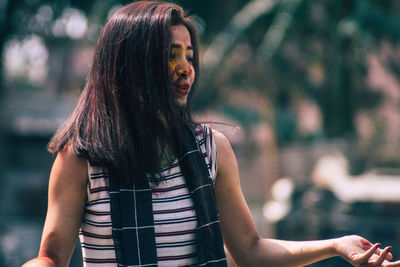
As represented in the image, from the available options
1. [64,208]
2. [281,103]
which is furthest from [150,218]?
[281,103]

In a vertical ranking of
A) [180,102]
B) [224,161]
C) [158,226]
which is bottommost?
[158,226]

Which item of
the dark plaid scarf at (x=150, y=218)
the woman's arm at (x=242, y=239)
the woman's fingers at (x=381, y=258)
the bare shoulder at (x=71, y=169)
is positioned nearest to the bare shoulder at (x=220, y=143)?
the woman's arm at (x=242, y=239)

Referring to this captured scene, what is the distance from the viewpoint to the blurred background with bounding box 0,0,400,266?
946 cm

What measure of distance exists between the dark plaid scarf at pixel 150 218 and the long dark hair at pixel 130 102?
5 centimetres

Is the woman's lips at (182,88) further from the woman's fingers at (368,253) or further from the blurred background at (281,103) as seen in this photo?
the woman's fingers at (368,253)

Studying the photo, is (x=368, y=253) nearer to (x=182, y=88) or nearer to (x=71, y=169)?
→ (x=182, y=88)

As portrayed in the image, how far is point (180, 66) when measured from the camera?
171 cm

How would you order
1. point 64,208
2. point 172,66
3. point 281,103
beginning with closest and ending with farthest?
point 64,208, point 172,66, point 281,103

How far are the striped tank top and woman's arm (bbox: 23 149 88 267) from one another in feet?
0.09

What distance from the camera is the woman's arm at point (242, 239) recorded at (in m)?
1.73

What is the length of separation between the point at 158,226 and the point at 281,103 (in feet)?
80.1

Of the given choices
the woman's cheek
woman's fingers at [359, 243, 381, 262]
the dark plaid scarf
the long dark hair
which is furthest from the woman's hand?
the woman's cheek

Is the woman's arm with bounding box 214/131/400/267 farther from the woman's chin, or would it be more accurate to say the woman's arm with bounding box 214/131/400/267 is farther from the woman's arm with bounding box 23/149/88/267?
the woman's arm with bounding box 23/149/88/267

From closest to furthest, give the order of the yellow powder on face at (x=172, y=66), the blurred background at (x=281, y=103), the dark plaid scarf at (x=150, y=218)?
1. the dark plaid scarf at (x=150, y=218)
2. the yellow powder on face at (x=172, y=66)
3. the blurred background at (x=281, y=103)
